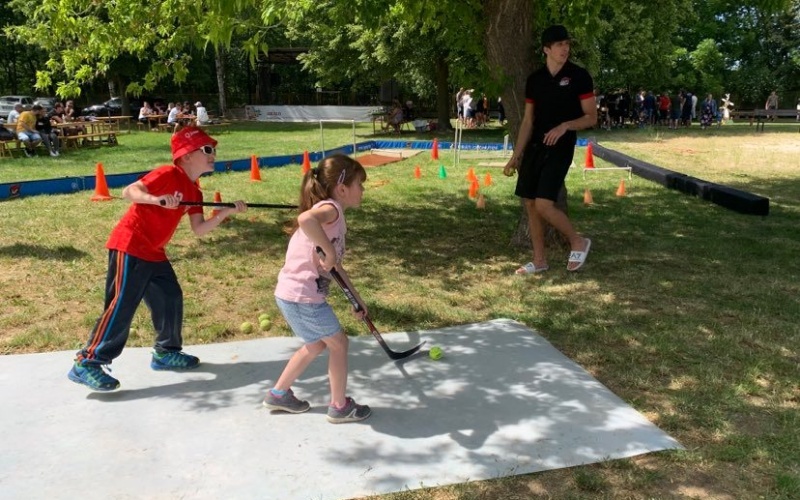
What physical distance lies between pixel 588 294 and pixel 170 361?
3.22 m

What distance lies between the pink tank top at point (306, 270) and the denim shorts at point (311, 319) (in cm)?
3

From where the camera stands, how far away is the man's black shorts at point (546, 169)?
5.58 metres

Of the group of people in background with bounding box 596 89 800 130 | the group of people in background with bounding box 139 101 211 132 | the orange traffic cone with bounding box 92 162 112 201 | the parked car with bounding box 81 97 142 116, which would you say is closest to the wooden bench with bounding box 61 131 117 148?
the group of people in background with bounding box 139 101 211 132

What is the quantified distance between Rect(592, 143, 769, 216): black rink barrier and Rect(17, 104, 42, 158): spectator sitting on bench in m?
14.5

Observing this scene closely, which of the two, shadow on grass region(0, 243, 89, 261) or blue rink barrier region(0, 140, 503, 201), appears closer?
shadow on grass region(0, 243, 89, 261)

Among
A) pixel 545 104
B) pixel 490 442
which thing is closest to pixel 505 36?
pixel 545 104

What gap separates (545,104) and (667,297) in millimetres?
1867

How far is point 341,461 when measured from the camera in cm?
298

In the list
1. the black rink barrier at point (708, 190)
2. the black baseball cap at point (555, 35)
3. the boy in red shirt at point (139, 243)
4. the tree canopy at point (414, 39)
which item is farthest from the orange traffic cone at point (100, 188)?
the black rink barrier at point (708, 190)

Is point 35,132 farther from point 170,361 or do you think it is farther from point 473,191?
point 170,361

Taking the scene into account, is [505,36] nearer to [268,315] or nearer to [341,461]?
[268,315]

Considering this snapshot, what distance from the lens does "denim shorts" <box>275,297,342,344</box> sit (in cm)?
316

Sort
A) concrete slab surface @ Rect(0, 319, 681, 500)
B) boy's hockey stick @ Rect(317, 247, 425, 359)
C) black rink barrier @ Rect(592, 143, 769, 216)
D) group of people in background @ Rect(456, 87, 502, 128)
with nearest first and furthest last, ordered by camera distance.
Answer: concrete slab surface @ Rect(0, 319, 681, 500) → boy's hockey stick @ Rect(317, 247, 425, 359) → black rink barrier @ Rect(592, 143, 769, 216) → group of people in background @ Rect(456, 87, 502, 128)

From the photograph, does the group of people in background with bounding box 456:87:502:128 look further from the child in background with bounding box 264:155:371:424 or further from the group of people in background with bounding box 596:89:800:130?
the child in background with bounding box 264:155:371:424
